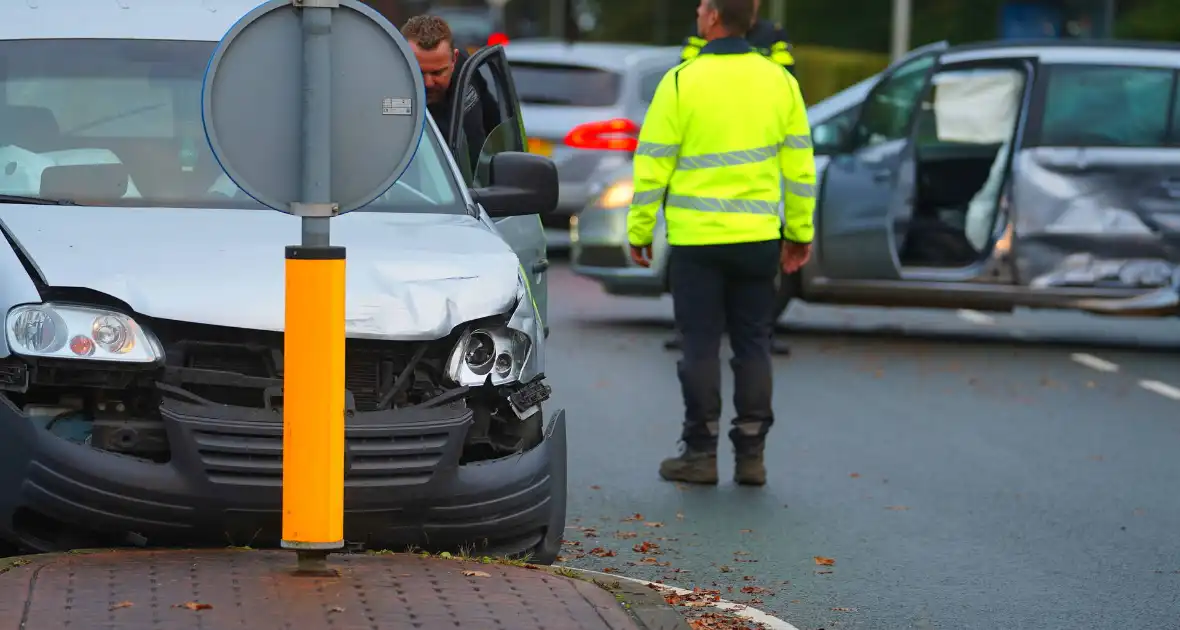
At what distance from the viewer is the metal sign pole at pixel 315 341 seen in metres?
5.55

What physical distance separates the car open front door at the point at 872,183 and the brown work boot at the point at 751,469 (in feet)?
16.5

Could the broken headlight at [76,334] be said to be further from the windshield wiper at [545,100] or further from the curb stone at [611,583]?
the windshield wiper at [545,100]

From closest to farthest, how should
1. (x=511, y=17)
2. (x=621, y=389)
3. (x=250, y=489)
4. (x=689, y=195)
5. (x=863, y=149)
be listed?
(x=250, y=489)
(x=689, y=195)
(x=621, y=389)
(x=863, y=149)
(x=511, y=17)

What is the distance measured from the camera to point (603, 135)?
62.4 ft

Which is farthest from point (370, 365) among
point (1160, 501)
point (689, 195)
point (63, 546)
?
point (1160, 501)

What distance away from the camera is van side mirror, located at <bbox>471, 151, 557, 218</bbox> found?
289 inches

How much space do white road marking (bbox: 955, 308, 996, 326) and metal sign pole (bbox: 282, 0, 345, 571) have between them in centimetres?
1100

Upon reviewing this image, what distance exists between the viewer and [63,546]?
5.98 metres

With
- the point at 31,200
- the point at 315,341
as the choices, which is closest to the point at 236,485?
the point at 315,341

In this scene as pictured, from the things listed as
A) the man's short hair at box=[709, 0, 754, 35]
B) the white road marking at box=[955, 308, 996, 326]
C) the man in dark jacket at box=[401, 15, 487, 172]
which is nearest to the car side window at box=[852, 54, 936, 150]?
the white road marking at box=[955, 308, 996, 326]

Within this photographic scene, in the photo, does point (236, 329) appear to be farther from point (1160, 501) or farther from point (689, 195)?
point (1160, 501)

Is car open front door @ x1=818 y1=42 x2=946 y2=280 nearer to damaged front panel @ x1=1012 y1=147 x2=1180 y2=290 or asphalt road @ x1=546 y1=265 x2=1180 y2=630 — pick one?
asphalt road @ x1=546 y1=265 x2=1180 y2=630

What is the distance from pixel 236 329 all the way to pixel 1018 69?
8970mm

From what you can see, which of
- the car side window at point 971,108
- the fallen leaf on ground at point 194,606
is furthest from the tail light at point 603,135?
the fallen leaf on ground at point 194,606
